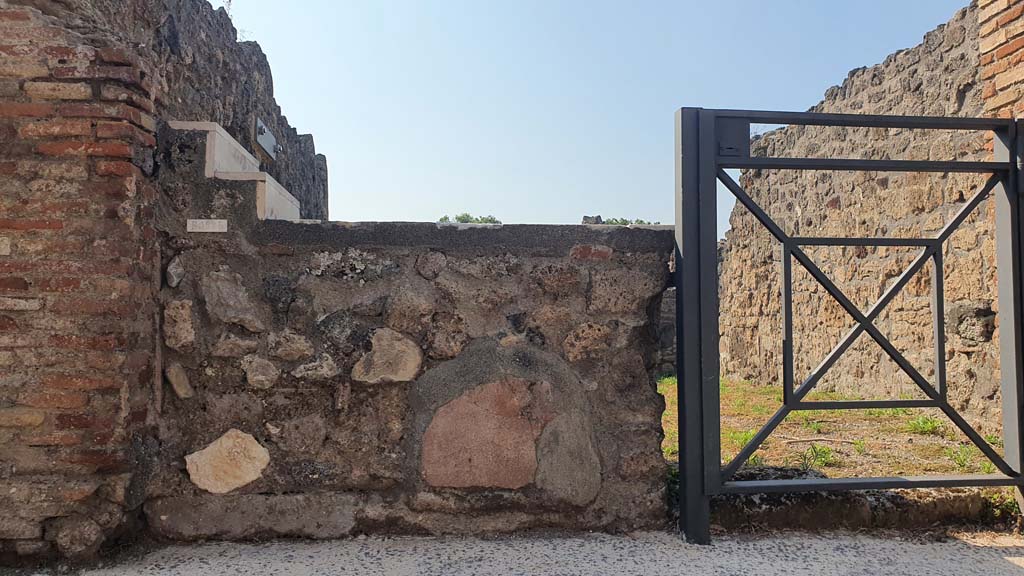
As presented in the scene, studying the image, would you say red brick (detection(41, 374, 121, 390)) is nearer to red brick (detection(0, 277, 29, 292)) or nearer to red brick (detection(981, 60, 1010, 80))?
red brick (detection(0, 277, 29, 292))

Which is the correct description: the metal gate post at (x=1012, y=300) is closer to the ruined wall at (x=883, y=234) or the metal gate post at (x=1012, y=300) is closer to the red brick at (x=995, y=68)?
the red brick at (x=995, y=68)

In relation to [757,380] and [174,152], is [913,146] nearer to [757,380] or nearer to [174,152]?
[757,380]

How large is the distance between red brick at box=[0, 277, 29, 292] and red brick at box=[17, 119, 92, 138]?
1.63ft

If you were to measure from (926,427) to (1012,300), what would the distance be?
2083mm

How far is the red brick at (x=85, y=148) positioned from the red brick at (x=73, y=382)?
76cm

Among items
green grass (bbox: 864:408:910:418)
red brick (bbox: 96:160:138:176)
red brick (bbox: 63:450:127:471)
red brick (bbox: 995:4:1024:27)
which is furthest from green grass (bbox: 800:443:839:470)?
red brick (bbox: 96:160:138:176)

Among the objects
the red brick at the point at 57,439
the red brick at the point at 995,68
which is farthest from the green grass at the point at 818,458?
the red brick at the point at 57,439

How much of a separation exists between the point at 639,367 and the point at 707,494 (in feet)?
1.75

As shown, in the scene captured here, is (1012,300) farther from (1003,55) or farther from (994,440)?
(994,440)

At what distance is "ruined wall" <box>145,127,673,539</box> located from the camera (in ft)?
8.63

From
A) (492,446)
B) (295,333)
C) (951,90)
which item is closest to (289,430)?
(295,333)

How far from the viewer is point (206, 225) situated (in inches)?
105

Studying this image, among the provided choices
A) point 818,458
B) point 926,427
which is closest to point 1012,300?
point 818,458

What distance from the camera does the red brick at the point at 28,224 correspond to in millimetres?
2389
